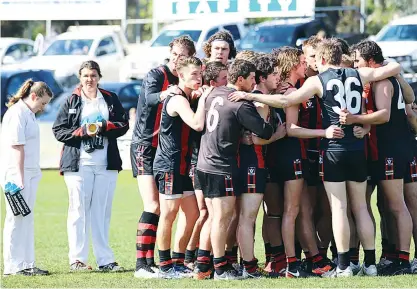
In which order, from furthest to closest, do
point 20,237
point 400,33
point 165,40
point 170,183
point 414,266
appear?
1. point 165,40
2. point 400,33
3. point 20,237
4. point 414,266
5. point 170,183

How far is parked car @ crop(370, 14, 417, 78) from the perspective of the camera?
25203 mm

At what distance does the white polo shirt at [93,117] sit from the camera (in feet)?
33.1

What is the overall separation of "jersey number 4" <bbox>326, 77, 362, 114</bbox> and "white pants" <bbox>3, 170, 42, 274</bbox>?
121 inches

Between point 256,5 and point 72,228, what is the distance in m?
13.9

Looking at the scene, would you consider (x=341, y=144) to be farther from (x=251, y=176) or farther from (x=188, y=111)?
(x=188, y=111)

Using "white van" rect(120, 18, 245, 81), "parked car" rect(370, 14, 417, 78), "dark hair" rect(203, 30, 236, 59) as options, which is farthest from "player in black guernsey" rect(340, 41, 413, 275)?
"white van" rect(120, 18, 245, 81)

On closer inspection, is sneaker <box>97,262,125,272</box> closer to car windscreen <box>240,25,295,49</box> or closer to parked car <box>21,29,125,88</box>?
car windscreen <box>240,25,295,49</box>

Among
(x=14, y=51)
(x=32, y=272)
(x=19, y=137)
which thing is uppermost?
(x=14, y=51)

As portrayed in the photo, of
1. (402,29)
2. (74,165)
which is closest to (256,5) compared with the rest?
(402,29)

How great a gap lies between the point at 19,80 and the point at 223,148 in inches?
854

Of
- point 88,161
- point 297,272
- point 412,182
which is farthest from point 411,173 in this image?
point 88,161

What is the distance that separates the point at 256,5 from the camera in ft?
75.7

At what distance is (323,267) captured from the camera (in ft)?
30.0

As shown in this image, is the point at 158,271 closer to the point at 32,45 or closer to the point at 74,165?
the point at 74,165
